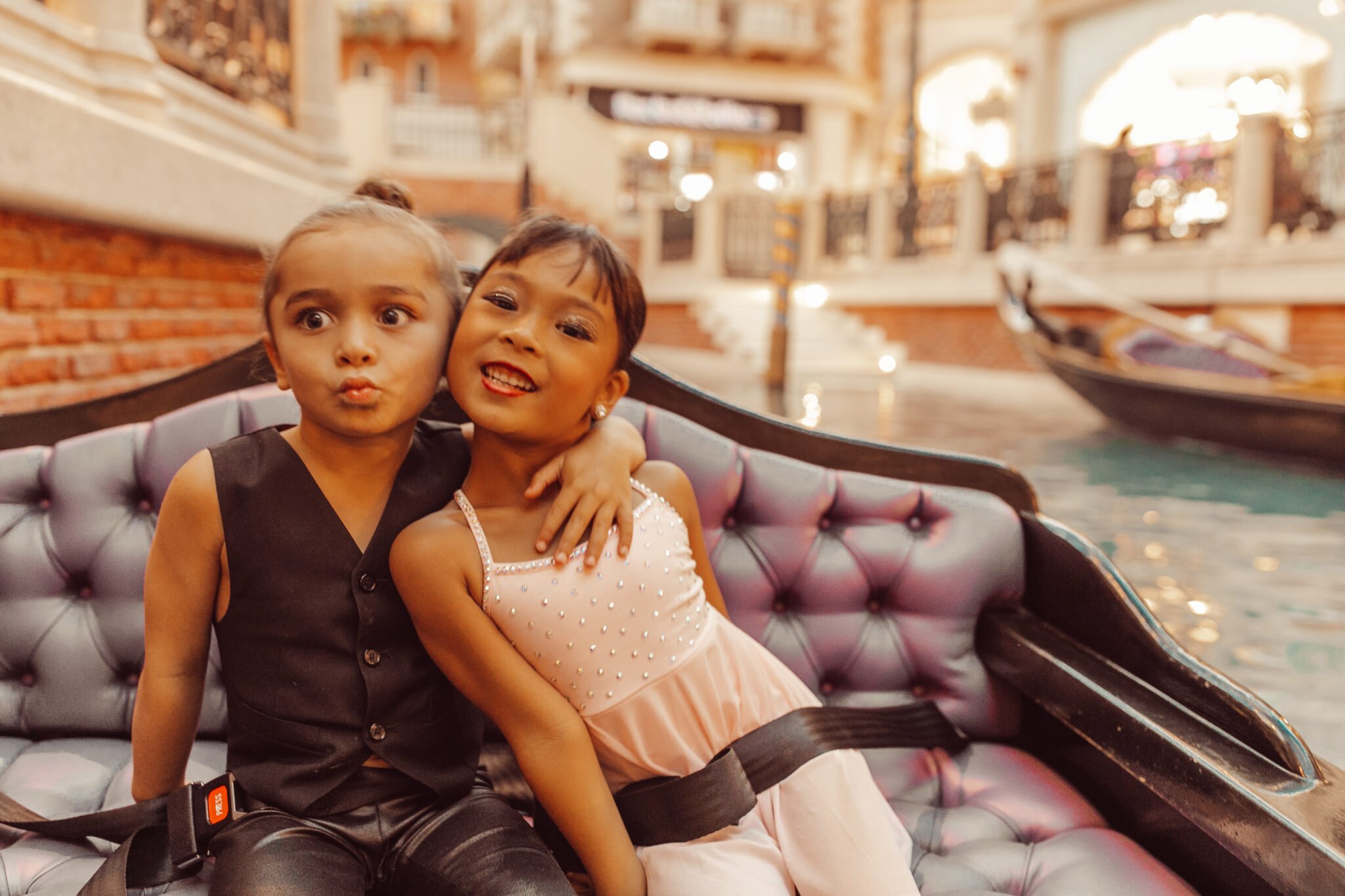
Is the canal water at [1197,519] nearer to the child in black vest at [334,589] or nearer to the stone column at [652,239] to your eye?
the child in black vest at [334,589]

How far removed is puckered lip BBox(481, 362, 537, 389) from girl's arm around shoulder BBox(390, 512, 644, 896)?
0.20 meters

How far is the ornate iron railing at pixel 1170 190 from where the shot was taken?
919cm

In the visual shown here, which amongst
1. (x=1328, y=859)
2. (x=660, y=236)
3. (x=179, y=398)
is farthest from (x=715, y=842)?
(x=660, y=236)

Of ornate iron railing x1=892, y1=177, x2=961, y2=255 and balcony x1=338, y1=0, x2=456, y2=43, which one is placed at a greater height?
balcony x1=338, y1=0, x2=456, y2=43

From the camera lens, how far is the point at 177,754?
1167mm

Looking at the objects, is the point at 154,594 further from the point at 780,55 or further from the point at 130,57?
the point at 780,55

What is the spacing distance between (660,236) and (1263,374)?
1104cm

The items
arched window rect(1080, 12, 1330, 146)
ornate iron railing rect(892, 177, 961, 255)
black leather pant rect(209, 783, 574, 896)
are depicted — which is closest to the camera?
black leather pant rect(209, 783, 574, 896)

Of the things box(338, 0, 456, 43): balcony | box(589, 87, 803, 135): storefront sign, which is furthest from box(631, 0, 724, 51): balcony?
box(338, 0, 456, 43): balcony

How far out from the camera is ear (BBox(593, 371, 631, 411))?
1214 mm

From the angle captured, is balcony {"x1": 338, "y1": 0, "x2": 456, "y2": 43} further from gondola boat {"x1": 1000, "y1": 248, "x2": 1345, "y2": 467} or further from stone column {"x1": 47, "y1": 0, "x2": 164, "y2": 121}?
stone column {"x1": 47, "y1": 0, "x2": 164, "y2": 121}

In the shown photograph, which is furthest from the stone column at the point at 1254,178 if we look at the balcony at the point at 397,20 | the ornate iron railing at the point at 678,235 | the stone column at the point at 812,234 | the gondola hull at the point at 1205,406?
the balcony at the point at 397,20

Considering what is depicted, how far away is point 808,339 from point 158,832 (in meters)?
12.1

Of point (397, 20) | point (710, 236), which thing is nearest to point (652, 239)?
point (710, 236)
